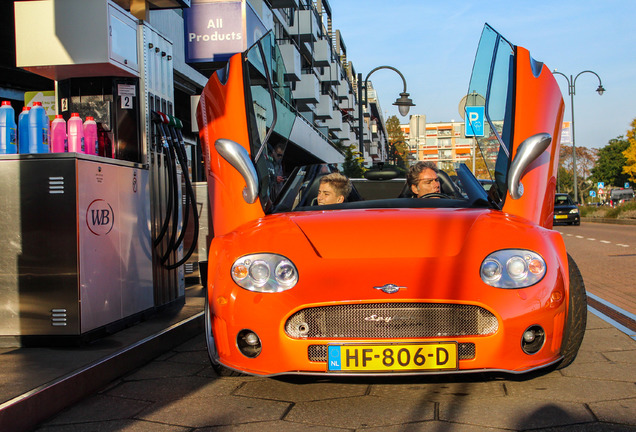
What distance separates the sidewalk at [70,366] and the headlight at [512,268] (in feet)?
6.97

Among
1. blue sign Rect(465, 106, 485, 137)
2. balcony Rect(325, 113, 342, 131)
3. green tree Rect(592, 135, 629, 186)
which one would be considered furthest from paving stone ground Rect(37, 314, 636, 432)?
green tree Rect(592, 135, 629, 186)

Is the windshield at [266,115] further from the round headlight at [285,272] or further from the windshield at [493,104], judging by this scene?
the windshield at [493,104]

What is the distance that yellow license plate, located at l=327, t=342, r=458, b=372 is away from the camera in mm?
3193

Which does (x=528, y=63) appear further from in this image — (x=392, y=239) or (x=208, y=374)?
(x=208, y=374)

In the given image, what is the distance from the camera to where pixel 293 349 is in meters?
3.26

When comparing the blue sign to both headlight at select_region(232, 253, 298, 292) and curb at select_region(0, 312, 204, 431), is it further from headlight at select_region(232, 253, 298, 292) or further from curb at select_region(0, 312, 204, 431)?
curb at select_region(0, 312, 204, 431)

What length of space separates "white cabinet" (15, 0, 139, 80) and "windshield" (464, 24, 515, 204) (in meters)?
2.75

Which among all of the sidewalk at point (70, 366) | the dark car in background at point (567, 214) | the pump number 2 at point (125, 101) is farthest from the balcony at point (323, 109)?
the sidewalk at point (70, 366)

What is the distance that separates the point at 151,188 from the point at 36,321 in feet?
5.75

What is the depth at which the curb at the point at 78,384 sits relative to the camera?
3.07 metres

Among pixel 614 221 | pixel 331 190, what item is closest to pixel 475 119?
pixel 331 190

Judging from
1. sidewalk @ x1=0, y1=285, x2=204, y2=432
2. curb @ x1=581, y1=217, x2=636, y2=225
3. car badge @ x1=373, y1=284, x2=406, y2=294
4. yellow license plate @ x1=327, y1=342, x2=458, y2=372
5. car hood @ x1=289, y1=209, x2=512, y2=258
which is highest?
car hood @ x1=289, y1=209, x2=512, y2=258

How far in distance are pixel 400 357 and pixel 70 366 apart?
1878 mm

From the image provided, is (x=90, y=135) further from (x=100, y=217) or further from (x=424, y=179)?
(x=424, y=179)
